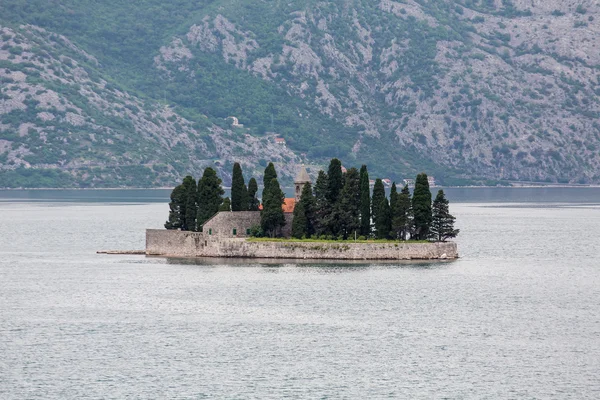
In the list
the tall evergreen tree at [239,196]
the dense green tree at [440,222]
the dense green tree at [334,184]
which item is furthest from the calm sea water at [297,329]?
the dense green tree at [334,184]

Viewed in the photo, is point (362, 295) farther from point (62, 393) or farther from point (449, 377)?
point (62, 393)

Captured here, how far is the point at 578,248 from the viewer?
176m

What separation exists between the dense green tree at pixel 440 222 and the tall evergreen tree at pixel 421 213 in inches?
31.9

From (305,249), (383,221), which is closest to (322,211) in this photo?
(305,249)

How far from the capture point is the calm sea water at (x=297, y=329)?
81.6 m

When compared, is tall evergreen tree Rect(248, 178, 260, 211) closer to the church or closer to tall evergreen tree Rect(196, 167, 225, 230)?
tall evergreen tree Rect(196, 167, 225, 230)

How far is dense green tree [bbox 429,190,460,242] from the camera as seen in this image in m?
142

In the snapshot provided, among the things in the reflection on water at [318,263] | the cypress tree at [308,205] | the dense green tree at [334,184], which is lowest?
the reflection on water at [318,263]

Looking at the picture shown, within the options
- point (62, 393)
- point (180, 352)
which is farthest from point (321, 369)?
point (62, 393)

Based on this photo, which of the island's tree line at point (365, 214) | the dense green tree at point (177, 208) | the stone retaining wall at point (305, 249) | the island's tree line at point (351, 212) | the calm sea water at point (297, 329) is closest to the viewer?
the calm sea water at point (297, 329)

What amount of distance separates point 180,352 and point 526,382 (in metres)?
25.5

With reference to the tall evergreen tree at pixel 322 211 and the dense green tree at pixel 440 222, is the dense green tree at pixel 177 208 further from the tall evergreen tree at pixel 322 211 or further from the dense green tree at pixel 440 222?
the dense green tree at pixel 440 222

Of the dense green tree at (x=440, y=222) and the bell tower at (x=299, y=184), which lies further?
the bell tower at (x=299, y=184)

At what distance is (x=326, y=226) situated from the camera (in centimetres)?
14312
